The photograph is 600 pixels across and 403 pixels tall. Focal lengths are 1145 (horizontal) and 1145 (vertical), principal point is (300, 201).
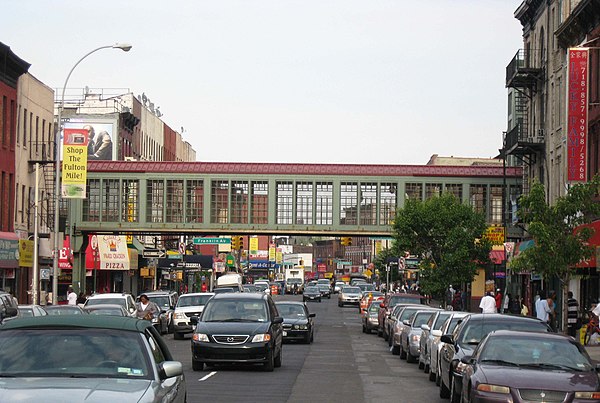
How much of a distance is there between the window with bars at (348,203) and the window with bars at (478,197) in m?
6.89

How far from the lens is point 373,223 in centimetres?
6706

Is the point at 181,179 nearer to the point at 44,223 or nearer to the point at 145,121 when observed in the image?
the point at 44,223

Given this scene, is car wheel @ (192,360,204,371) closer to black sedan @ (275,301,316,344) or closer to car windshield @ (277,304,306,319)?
black sedan @ (275,301,316,344)

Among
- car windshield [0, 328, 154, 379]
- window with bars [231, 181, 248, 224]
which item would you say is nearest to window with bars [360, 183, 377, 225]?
window with bars [231, 181, 248, 224]

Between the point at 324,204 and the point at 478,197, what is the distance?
923cm

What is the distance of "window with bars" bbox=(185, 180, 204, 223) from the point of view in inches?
2647

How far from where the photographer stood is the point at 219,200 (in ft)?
223

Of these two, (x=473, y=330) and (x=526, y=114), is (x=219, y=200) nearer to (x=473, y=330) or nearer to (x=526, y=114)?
(x=526, y=114)

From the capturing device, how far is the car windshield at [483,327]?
65.0 feet

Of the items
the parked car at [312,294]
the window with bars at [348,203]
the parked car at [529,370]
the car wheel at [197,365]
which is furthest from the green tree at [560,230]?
the parked car at [312,294]

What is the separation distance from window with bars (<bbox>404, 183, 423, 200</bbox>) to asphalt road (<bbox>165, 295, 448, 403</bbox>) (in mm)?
31711

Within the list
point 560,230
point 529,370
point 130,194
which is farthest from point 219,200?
point 529,370

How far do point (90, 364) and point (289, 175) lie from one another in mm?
57334

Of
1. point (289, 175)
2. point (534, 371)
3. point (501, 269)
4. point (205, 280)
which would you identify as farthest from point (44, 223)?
point (205, 280)
